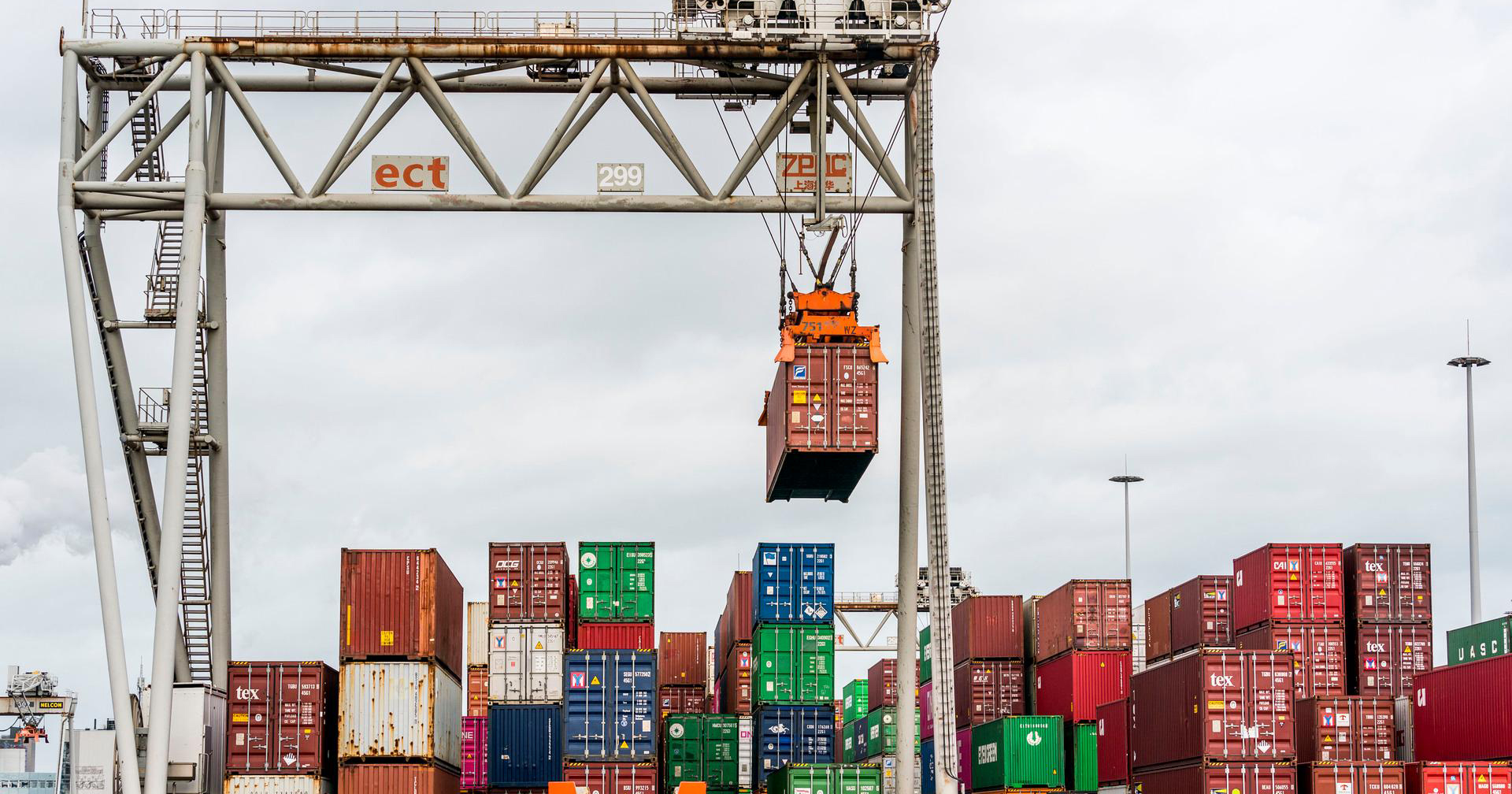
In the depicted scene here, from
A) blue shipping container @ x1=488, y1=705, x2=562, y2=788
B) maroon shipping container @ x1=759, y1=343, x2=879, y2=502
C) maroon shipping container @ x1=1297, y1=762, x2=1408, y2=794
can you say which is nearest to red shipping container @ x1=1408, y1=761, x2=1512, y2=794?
maroon shipping container @ x1=1297, y1=762, x2=1408, y2=794

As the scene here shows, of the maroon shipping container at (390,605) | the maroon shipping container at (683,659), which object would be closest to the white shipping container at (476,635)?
the maroon shipping container at (683,659)

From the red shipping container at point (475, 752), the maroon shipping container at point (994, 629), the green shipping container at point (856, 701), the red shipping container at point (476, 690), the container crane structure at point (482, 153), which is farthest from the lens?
the green shipping container at point (856, 701)

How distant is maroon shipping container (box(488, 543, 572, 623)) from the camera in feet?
139

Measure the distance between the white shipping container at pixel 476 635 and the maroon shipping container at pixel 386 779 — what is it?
22263 millimetres

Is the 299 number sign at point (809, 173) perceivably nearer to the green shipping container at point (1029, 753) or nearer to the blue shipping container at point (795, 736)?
the blue shipping container at point (795, 736)

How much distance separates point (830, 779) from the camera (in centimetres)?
3712

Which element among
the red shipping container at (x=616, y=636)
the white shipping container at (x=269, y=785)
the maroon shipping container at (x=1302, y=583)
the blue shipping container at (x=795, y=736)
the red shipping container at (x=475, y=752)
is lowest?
the red shipping container at (x=475, y=752)

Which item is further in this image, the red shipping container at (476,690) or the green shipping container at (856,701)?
the green shipping container at (856,701)

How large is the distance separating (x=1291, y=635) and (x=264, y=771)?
22.9 meters

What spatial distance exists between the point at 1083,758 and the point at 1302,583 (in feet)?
24.0

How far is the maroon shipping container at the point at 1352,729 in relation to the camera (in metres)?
35.9

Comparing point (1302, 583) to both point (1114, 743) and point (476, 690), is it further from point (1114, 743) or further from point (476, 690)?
point (476, 690)

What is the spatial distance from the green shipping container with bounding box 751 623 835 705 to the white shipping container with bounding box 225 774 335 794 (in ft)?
36.5

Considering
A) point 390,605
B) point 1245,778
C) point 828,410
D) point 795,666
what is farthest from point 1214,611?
point 390,605
